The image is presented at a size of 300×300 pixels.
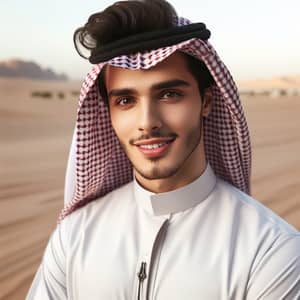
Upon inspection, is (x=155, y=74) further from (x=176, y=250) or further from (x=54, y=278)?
(x=54, y=278)

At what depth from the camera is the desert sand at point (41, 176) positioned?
488cm

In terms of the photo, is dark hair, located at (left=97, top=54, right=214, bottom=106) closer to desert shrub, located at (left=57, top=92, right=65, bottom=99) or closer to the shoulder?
the shoulder

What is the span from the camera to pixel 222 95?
1.70 meters

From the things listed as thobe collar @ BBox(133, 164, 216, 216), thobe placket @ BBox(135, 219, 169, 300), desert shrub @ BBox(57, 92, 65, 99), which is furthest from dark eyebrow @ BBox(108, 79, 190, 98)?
desert shrub @ BBox(57, 92, 65, 99)

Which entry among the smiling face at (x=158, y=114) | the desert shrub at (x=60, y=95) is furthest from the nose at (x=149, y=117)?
the desert shrub at (x=60, y=95)

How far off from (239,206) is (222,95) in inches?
12.2

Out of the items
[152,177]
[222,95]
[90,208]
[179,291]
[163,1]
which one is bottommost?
[179,291]

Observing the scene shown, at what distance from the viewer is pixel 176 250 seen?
60.6 inches

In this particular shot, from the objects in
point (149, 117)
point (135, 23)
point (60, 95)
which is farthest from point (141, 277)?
point (60, 95)

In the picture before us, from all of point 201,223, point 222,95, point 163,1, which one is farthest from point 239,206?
point 163,1

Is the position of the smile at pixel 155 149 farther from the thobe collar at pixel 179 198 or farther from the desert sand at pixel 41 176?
the desert sand at pixel 41 176

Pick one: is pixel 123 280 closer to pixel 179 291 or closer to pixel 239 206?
pixel 179 291

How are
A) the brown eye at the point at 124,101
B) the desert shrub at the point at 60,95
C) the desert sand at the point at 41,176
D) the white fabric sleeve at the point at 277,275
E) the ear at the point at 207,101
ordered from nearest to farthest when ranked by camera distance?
the white fabric sleeve at the point at 277,275 → the brown eye at the point at 124,101 → the ear at the point at 207,101 → the desert sand at the point at 41,176 → the desert shrub at the point at 60,95

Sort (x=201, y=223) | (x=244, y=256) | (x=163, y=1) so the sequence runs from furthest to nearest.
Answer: (x=163, y=1) < (x=201, y=223) < (x=244, y=256)
